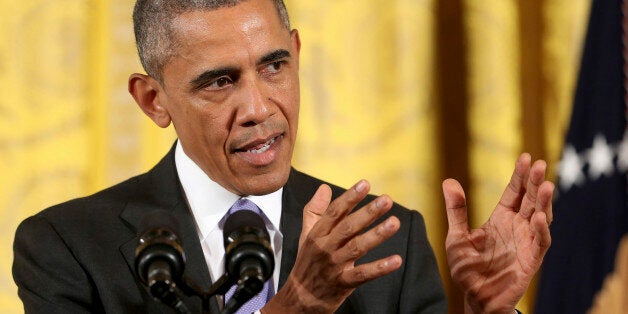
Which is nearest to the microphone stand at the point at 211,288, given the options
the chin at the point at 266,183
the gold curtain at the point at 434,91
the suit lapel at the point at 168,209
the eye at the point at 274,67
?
the suit lapel at the point at 168,209

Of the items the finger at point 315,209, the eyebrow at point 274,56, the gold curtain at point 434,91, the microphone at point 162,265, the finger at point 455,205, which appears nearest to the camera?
the microphone at point 162,265

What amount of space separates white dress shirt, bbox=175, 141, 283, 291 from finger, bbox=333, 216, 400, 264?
37 centimetres

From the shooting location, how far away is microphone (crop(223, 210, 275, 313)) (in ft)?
3.94

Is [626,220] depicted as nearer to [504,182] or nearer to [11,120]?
[504,182]

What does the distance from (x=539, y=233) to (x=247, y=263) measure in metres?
0.58

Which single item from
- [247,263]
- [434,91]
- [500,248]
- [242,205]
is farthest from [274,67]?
[434,91]

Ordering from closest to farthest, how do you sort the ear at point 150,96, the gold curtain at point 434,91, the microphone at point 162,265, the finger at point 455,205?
the microphone at point 162,265, the finger at point 455,205, the ear at point 150,96, the gold curtain at point 434,91

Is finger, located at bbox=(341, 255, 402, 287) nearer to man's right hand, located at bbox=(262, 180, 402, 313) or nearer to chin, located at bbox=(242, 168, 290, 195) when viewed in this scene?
man's right hand, located at bbox=(262, 180, 402, 313)

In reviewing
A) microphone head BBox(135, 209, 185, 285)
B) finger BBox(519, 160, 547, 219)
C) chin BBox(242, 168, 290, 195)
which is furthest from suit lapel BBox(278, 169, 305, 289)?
microphone head BBox(135, 209, 185, 285)

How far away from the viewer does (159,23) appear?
177cm

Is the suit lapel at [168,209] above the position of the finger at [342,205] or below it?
above

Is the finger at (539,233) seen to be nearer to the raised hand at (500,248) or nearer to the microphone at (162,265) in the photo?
the raised hand at (500,248)

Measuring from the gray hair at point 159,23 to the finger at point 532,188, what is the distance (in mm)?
555

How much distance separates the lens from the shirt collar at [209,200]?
71.4 inches
